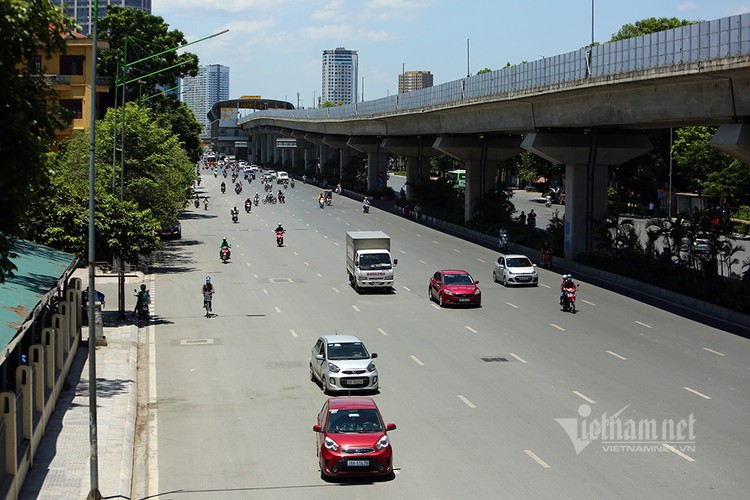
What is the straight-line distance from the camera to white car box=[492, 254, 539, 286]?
160 feet

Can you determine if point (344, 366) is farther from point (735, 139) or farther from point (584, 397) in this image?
point (735, 139)

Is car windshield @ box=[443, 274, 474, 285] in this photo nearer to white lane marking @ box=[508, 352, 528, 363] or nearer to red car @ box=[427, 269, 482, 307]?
red car @ box=[427, 269, 482, 307]

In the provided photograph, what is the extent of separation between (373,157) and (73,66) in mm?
47047

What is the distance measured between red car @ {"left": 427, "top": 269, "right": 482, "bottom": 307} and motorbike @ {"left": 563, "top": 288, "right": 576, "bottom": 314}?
356cm

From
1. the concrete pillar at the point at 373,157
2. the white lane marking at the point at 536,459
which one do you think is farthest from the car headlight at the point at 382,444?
the concrete pillar at the point at 373,157

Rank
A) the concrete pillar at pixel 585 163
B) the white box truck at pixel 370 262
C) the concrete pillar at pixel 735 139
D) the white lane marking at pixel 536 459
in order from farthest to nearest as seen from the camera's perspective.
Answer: the concrete pillar at pixel 585 163, the white box truck at pixel 370 262, the concrete pillar at pixel 735 139, the white lane marking at pixel 536 459

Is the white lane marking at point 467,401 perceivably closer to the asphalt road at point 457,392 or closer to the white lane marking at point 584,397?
the asphalt road at point 457,392

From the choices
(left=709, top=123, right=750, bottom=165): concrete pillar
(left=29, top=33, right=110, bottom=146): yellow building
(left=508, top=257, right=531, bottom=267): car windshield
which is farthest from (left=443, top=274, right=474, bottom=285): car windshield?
(left=29, top=33, right=110, bottom=146): yellow building

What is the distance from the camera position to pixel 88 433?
2309 centimetres

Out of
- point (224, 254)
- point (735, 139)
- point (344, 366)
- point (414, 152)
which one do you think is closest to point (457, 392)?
point (344, 366)

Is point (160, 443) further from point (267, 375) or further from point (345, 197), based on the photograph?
point (345, 197)

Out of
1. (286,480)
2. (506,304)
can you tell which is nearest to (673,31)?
(506,304)

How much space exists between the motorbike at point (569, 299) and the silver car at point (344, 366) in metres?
14.7

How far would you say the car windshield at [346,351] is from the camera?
2756cm
